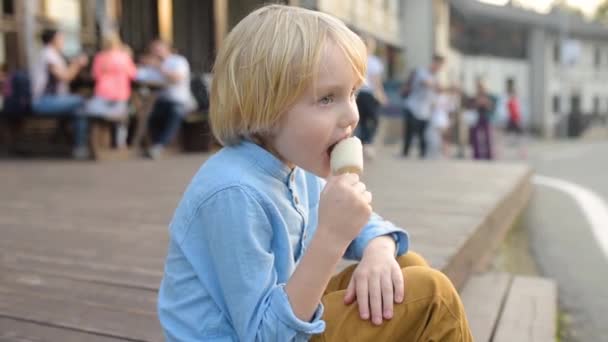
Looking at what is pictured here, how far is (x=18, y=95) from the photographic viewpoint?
7.31m

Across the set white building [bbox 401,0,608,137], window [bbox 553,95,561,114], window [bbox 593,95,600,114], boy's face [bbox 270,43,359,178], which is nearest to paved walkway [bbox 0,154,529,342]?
boy's face [bbox 270,43,359,178]

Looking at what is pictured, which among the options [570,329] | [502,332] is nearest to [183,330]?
[502,332]

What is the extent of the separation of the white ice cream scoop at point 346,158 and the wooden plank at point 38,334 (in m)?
0.89

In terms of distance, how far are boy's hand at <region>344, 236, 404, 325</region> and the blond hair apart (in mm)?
347

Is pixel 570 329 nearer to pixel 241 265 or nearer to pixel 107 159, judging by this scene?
pixel 241 265

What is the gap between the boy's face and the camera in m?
1.16

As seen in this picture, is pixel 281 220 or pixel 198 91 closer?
pixel 281 220

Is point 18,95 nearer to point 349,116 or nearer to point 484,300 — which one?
point 484,300

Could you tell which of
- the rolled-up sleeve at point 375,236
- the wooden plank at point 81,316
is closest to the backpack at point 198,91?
the wooden plank at point 81,316

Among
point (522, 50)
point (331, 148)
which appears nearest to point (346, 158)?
point (331, 148)

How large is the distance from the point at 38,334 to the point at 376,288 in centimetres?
104

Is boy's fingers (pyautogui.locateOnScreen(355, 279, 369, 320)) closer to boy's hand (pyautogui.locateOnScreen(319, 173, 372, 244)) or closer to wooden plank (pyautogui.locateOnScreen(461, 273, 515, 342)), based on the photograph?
boy's hand (pyautogui.locateOnScreen(319, 173, 372, 244))

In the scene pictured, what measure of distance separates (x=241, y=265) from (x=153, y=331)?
755 millimetres

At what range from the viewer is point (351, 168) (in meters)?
1.13
